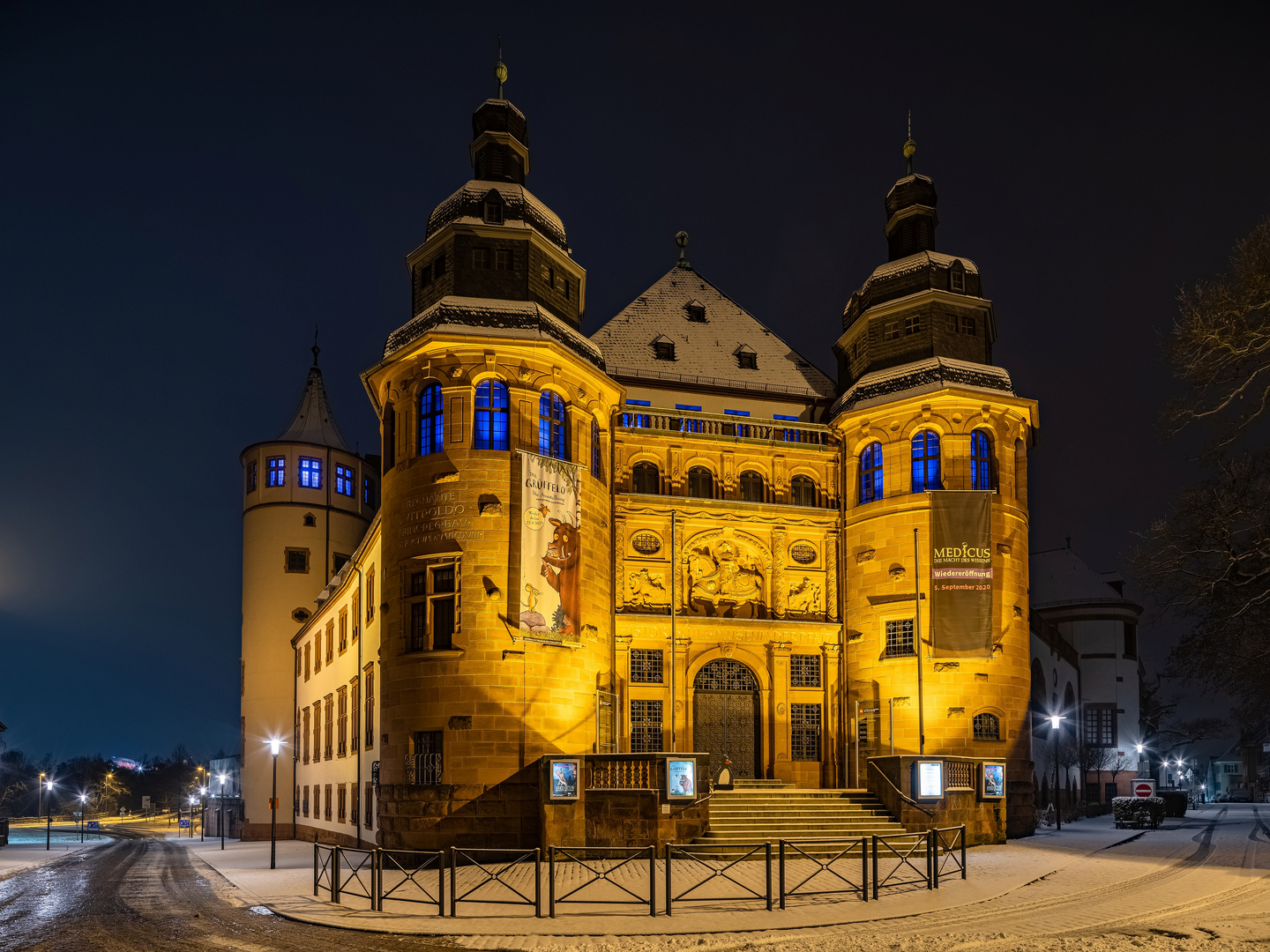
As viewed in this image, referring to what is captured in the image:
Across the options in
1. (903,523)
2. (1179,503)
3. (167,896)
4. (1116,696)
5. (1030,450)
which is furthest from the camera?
(1116,696)

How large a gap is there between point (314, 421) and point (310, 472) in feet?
10.6

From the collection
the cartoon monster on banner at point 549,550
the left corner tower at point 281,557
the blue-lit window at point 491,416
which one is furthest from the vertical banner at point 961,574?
the left corner tower at point 281,557

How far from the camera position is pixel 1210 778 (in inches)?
6949

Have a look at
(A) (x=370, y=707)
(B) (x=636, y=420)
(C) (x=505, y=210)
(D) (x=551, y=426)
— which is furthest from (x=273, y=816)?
(C) (x=505, y=210)

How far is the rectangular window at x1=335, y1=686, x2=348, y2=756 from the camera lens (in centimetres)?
3678

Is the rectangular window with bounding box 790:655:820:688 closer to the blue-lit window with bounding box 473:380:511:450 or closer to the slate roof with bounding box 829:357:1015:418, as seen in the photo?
the slate roof with bounding box 829:357:1015:418

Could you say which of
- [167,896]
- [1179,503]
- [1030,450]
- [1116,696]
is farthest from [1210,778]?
[167,896]

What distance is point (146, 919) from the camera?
18.4 m

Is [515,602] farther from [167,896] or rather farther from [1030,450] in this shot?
[1030,450]

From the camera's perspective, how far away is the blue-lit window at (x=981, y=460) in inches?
1375

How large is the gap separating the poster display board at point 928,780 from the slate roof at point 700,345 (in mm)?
15642

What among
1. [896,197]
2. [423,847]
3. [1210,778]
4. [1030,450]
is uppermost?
[896,197]

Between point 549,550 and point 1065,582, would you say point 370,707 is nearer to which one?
point 549,550

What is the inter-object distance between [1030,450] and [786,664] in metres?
11.7
